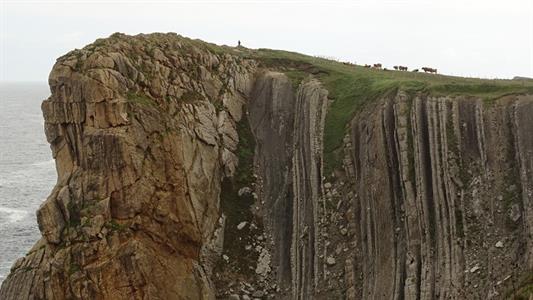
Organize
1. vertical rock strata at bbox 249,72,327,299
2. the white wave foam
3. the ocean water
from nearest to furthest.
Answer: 1. vertical rock strata at bbox 249,72,327,299
2. the ocean water
3. the white wave foam

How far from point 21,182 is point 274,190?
46693mm

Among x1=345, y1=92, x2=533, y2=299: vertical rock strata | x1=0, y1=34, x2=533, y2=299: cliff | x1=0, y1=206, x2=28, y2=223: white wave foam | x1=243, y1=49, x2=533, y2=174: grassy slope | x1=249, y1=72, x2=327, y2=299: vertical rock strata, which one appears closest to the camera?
x1=345, y1=92, x2=533, y2=299: vertical rock strata

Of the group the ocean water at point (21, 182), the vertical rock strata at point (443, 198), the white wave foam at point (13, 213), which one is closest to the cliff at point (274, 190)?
the vertical rock strata at point (443, 198)

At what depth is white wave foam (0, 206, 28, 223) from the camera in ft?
205

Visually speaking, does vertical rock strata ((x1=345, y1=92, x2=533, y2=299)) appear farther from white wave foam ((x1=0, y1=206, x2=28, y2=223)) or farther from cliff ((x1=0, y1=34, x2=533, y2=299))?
white wave foam ((x1=0, y1=206, x2=28, y2=223))

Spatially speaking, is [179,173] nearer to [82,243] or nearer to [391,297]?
[82,243]

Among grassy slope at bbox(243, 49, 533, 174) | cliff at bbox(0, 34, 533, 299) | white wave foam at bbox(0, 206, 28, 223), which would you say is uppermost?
grassy slope at bbox(243, 49, 533, 174)

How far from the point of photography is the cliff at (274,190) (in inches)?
1319

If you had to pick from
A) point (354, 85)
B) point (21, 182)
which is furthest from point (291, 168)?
point (21, 182)

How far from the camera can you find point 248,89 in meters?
48.2

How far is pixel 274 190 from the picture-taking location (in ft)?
139

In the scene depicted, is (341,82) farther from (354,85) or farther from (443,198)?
(443,198)

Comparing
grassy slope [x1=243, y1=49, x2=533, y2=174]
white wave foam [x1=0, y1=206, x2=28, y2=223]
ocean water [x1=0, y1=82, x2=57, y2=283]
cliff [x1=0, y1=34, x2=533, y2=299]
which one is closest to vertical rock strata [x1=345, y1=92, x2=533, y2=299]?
cliff [x1=0, y1=34, x2=533, y2=299]

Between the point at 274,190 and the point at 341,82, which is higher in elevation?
the point at 341,82
